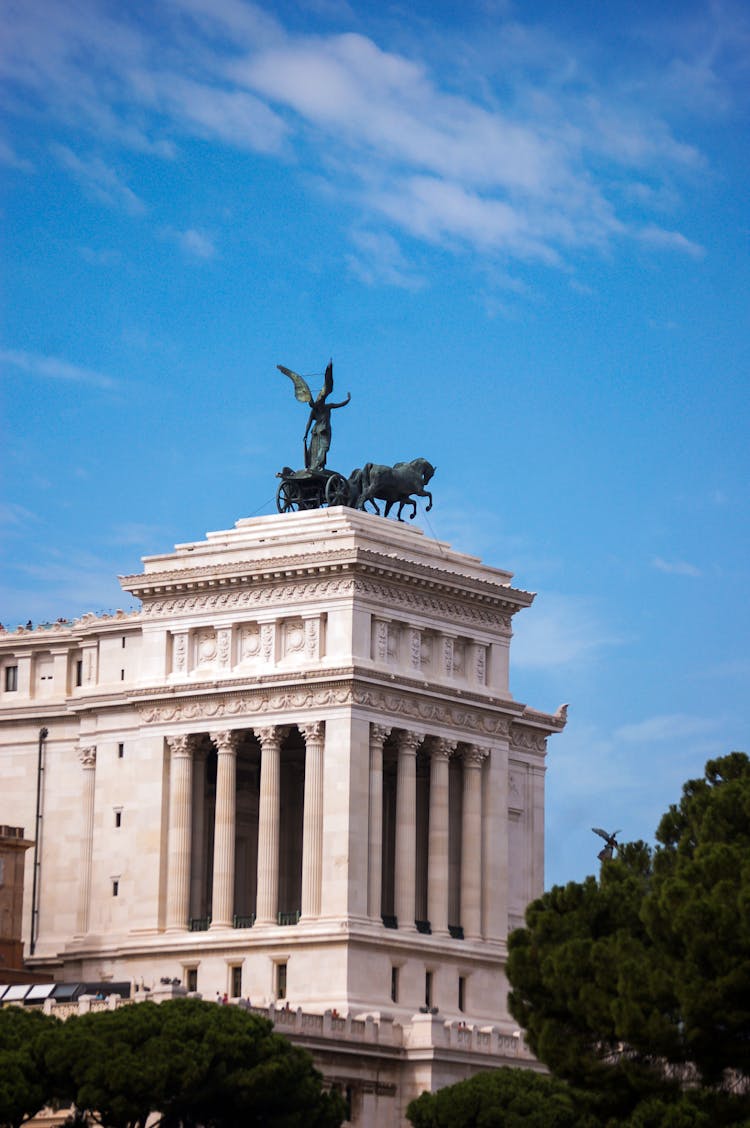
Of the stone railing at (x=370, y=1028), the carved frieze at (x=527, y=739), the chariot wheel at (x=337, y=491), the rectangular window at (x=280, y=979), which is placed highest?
the chariot wheel at (x=337, y=491)

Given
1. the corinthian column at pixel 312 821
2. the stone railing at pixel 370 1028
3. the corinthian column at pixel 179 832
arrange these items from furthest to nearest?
the corinthian column at pixel 179 832 → the corinthian column at pixel 312 821 → the stone railing at pixel 370 1028

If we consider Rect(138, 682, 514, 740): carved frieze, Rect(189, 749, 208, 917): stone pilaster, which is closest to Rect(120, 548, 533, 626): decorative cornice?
Rect(138, 682, 514, 740): carved frieze

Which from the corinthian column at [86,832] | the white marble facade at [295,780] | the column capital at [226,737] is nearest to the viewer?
the white marble facade at [295,780]

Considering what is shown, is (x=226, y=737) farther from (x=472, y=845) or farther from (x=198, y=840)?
(x=472, y=845)

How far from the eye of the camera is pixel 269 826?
143500mm

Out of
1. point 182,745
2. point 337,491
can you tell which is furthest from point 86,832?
point 337,491

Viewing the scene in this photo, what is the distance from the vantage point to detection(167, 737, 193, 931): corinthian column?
477 feet

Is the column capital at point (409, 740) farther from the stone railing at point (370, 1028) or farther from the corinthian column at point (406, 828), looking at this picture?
the stone railing at point (370, 1028)

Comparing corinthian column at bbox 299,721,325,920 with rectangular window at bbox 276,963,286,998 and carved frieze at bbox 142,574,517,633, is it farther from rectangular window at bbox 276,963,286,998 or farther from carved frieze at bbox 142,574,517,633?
carved frieze at bbox 142,574,517,633

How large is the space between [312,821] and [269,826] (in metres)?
2.73

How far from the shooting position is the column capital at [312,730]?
142875 mm

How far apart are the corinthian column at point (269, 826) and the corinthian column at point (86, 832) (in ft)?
34.5

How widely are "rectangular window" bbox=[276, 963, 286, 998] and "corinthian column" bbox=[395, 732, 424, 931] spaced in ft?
18.5

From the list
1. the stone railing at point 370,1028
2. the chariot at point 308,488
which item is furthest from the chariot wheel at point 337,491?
the stone railing at point 370,1028
